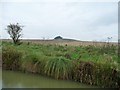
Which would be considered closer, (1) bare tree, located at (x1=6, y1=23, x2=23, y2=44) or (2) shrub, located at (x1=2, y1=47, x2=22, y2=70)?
(2) shrub, located at (x1=2, y1=47, x2=22, y2=70)

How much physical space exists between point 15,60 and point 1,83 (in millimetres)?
1934

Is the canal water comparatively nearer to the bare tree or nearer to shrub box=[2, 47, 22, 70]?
shrub box=[2, 47, 22, 70]

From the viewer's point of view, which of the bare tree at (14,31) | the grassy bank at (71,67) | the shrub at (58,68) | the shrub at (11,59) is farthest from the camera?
the bare tree at (14,31)

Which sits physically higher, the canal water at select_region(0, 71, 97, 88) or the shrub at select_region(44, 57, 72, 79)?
the shrub at select_region(44, 57, 72, 79)

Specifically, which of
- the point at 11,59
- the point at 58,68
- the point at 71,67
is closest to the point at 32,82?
the point at 58,68

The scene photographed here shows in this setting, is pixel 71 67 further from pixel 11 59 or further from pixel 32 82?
pixel 11 59

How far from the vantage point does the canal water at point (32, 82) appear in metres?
6.46

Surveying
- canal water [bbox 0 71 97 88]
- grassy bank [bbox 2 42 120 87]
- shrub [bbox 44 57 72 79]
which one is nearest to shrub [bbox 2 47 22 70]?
grassy bank [bbox 2 42 120 87]

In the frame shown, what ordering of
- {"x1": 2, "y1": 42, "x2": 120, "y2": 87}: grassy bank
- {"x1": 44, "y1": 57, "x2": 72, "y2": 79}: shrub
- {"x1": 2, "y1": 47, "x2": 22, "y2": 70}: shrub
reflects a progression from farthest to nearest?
{"x1": 2, "y1": 47, "x2": 22, "y2": 70}: shrub, {"x1": 44, "y1": 57, "x2": 72, "y2": 79}: shrub, {"x1": 2, "y1": 42, "x2": 120, "y2": 87}: grassy bank

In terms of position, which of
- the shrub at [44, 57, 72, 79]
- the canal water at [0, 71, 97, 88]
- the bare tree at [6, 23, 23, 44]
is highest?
the bare tree at [6, 23, 23, 44]

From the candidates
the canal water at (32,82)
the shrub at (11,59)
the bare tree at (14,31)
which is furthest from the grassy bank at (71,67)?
the bare tree at (14,31)

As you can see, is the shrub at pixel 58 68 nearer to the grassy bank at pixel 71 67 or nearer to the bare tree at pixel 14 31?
the grassy bank at pixel 71 67

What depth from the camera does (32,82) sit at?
6.84 m

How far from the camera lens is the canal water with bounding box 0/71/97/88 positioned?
646 centimetres
